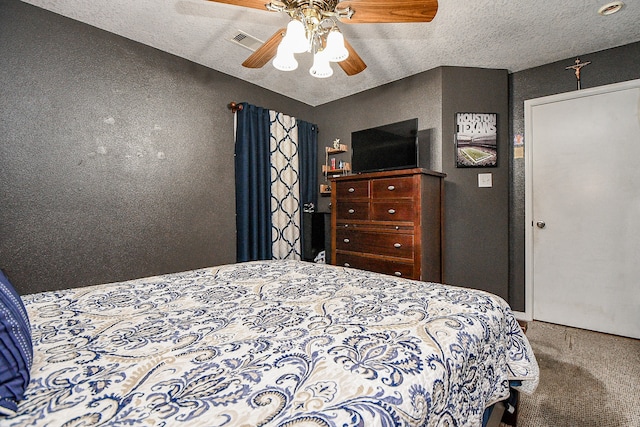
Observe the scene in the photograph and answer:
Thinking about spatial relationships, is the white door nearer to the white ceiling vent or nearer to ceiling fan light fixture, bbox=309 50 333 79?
ceiling fan light fixture, bbox=309 50 333 79

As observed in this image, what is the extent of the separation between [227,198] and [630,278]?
12.6 feet

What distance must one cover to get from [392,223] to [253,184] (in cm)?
159

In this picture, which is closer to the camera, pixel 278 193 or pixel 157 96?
pixel 157 96

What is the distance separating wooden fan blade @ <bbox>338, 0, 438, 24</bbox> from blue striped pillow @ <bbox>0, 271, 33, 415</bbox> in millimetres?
1752

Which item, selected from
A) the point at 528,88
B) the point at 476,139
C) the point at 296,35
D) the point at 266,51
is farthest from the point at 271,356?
the point at 528,88

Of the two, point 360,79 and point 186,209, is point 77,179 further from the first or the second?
point 360,79

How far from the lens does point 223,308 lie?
3.47 feet

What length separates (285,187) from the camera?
366 centimetres

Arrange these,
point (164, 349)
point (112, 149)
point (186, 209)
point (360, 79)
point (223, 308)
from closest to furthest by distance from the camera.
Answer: point (164, 349) < point (223, 308) < point (112, 149) < point (186, 209) < point (360, 79)

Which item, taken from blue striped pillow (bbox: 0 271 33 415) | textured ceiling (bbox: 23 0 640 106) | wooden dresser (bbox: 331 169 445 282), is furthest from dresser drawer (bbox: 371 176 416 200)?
blue striped pillow (bbox: 0 271 33 415)

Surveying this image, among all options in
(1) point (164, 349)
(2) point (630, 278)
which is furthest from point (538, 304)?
(1) point (164, 349)

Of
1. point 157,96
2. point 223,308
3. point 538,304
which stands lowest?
point 538,304

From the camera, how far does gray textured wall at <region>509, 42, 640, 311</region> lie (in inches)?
104

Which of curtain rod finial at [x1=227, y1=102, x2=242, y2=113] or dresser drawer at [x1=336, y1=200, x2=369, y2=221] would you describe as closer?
dresser drawer at [x1=336, y1=200, x2=369, y2=221]
